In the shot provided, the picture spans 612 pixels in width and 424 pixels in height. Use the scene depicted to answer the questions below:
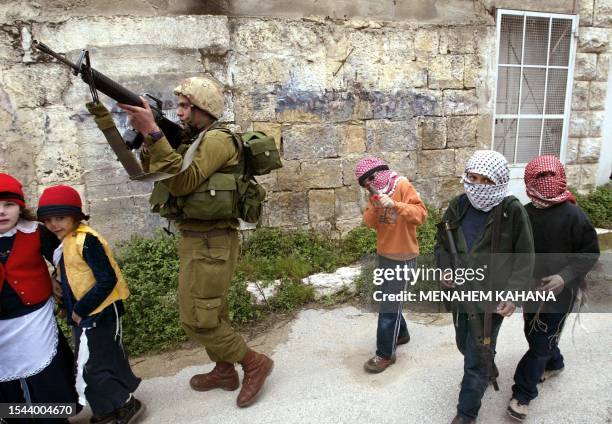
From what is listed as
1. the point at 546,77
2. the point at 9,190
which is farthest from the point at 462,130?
the point at 9,190

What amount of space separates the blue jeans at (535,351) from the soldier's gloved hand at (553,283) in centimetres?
16

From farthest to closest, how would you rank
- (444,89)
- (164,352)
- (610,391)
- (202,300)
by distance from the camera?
(444,89) < (164,352) < (610,391) < (202,300)

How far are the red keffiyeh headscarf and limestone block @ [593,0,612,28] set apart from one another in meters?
4.22

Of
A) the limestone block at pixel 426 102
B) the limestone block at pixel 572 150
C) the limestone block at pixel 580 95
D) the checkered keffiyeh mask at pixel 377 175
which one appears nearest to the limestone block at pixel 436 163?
the limestone block at pixel 426 102

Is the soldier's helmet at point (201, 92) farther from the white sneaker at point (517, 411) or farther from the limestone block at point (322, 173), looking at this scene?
the white sneaker at point (517, 411)

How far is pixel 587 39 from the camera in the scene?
5211 mm

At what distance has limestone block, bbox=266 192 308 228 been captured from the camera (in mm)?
4445

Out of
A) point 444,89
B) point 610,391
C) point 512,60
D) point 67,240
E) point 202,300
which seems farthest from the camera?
point 512,60

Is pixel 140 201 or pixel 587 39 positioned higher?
pixel 587 39

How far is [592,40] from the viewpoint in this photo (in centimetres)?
523

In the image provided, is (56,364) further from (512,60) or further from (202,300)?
(512,60)

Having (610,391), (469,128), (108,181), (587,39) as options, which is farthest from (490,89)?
(108,181)

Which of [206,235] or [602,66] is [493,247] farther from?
[602,66]

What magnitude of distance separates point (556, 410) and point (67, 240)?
2.88 meters
